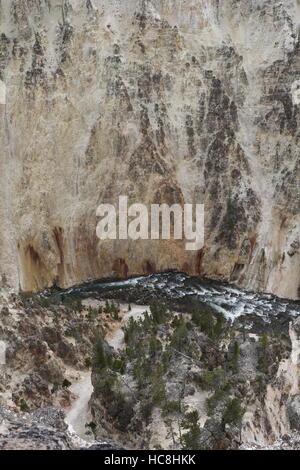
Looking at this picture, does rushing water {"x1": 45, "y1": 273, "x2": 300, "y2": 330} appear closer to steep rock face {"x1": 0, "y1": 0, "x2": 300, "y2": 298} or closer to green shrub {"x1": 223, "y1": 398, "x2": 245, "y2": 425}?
steep rock face {"x1": 0, "y1": 0, "x2": 300, "y2": 298}

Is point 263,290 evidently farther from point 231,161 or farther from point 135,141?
point 135,141

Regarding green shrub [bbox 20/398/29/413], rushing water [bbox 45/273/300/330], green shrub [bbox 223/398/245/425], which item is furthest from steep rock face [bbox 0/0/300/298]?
green shrub [bbox 223/398/245/425]

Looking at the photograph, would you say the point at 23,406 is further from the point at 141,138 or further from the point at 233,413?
the point at 141,138

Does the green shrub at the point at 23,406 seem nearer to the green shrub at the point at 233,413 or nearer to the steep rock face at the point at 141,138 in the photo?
the green shrub at the point at 233,413

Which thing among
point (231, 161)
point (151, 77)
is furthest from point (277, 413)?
point (151, 77)

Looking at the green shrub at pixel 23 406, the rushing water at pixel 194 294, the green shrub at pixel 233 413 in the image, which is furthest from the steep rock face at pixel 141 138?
the green shrub at pixel 233 413
